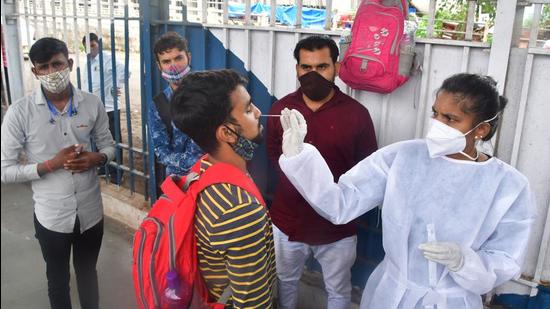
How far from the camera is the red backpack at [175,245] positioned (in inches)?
50.6

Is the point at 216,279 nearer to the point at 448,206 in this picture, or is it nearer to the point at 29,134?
the point at 448,206

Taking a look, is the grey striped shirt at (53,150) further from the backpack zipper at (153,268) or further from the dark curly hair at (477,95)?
the dark curly hair at (477,95)

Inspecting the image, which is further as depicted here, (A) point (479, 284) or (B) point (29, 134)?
(B) point (29, 134)

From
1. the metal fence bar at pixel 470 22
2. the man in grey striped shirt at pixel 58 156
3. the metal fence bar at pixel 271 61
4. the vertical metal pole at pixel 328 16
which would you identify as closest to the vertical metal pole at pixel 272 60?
the metal fence bar at pixel 271 61

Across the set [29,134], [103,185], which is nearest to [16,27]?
[103,185]

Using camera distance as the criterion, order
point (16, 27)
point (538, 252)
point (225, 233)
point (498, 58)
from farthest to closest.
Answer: point (16, 27) < point (538, 252) < point (498, 58) < point (225, 233)

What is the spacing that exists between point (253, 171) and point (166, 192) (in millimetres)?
1682

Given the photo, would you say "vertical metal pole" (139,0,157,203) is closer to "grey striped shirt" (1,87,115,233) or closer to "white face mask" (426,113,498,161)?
"grey striped shirt" (1,87,115,233)

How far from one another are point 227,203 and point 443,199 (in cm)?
83

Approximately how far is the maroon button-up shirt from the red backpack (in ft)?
3.18

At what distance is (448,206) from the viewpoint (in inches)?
63.5

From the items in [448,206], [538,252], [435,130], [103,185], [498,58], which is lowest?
[103,185]

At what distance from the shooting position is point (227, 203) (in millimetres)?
1256

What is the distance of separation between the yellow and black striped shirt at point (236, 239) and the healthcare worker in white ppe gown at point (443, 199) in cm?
43
